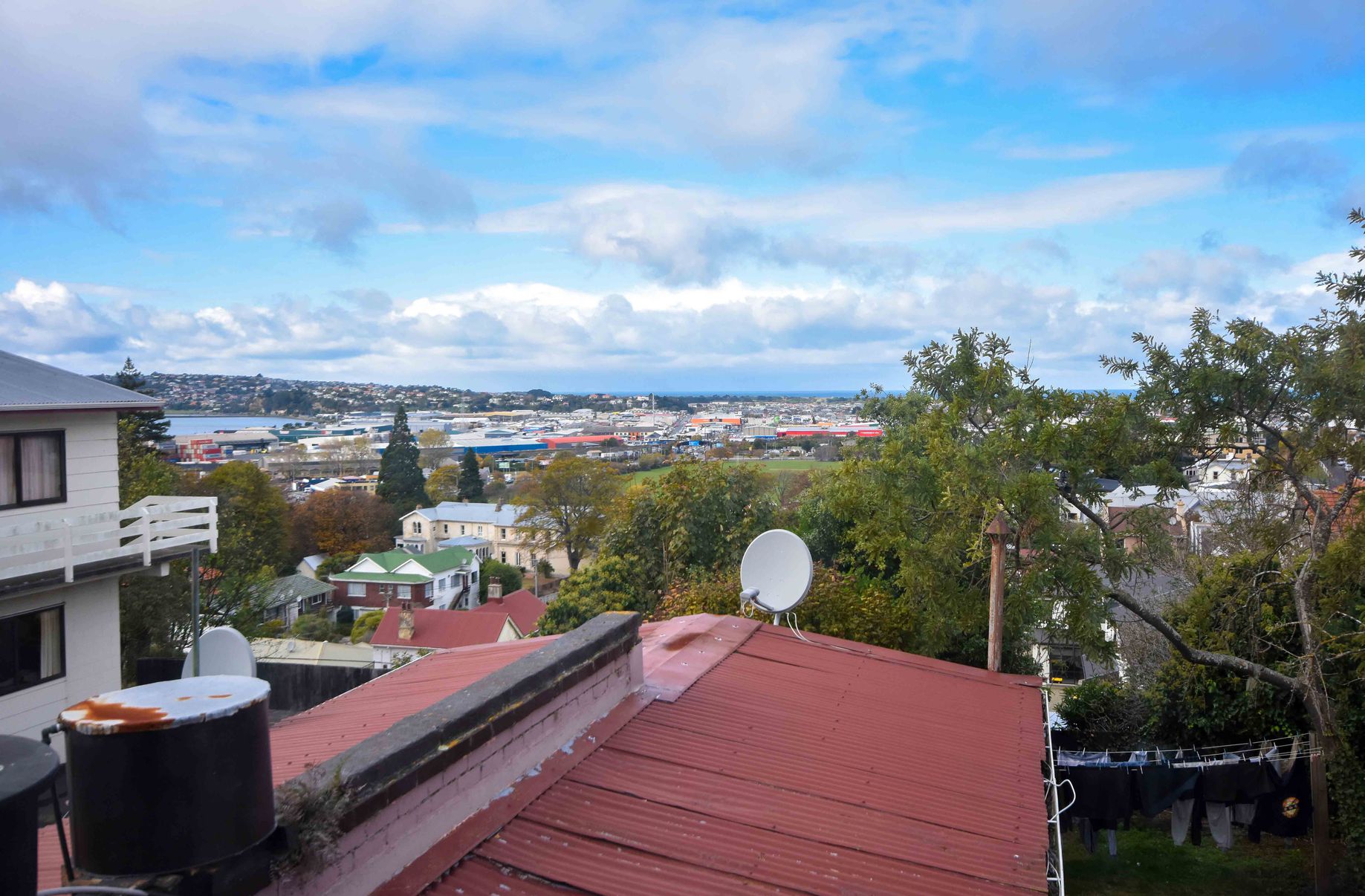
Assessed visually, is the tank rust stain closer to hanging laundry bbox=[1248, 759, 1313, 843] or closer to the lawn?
hanging laundry bbox=[1248, 759, 1313, 843]

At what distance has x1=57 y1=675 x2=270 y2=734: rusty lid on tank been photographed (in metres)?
2.43

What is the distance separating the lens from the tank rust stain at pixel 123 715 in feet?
7.95

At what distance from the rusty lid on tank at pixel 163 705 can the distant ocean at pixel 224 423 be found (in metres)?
144

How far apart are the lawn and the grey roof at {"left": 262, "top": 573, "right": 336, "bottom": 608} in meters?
34.0

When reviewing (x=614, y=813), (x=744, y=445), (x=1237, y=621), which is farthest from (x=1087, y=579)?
(x=744, y=445)

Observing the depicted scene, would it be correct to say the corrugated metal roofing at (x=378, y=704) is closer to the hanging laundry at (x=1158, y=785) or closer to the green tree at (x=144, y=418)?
the hanging laundry at (x=1158, y=785)

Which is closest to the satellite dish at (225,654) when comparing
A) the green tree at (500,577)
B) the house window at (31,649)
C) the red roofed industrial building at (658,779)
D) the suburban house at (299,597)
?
the red roofed industrial building at (658,779)

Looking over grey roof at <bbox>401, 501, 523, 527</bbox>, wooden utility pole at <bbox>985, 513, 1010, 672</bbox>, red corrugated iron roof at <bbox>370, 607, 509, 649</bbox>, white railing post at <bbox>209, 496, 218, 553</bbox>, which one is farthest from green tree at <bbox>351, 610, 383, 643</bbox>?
wooden utility pole at <bbox>985, 513, 1010, 672</bbox>

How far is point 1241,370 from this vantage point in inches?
390

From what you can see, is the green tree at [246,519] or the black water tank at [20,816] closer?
the black water tank at [20,816]

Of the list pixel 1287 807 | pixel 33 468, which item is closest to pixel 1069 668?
pixel 1287 807

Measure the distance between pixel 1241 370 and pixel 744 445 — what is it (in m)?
76.2

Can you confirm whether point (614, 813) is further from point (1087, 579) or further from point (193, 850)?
point (1087, 579)

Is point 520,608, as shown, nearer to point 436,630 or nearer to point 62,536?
point 436,630
